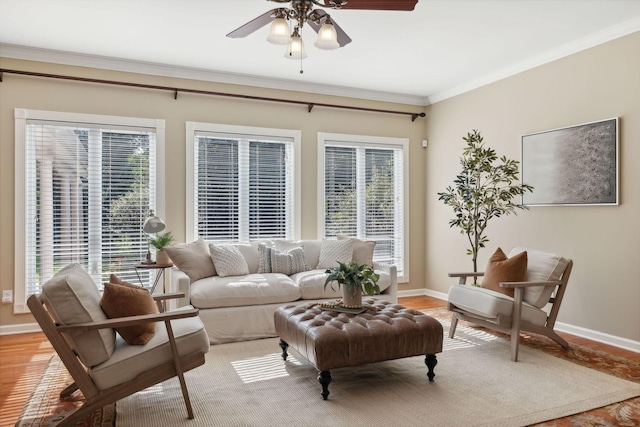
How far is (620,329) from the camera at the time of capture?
4195 mm

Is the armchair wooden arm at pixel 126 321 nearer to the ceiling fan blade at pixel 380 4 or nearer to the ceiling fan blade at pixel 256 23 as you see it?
the ceiling fan blade at pixel 256 23

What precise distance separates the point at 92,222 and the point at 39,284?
0.81 m

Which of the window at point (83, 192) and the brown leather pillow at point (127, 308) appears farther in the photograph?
the window at point (83, 192)

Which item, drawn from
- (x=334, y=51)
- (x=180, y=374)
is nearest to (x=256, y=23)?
(x=334, y=51)

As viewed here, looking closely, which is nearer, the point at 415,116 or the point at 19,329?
the point at 19,329

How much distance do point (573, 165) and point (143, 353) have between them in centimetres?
423

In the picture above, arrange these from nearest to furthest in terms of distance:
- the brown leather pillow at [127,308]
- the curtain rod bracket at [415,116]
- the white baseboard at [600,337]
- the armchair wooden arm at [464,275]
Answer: the brown leather pillow at [127,308]
the white baseboard at [600,337]
the armchair wooden arm at [464,275]
the curtain rod bracket at [415,116]

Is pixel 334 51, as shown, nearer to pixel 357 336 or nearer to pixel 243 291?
pixel 243 291

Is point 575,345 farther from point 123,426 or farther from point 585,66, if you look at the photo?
point 123,426

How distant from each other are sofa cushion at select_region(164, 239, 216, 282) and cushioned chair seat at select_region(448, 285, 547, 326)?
2.52 meters

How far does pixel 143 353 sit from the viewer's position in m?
2.68

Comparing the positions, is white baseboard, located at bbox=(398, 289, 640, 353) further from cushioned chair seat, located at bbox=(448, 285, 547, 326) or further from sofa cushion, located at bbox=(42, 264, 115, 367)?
sofa cushion, located at bbox=(42, 264, 115, 367)

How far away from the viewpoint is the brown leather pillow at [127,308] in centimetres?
270

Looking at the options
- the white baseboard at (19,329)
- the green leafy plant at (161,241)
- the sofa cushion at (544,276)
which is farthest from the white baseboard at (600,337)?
the white baseboard at (19,329)
